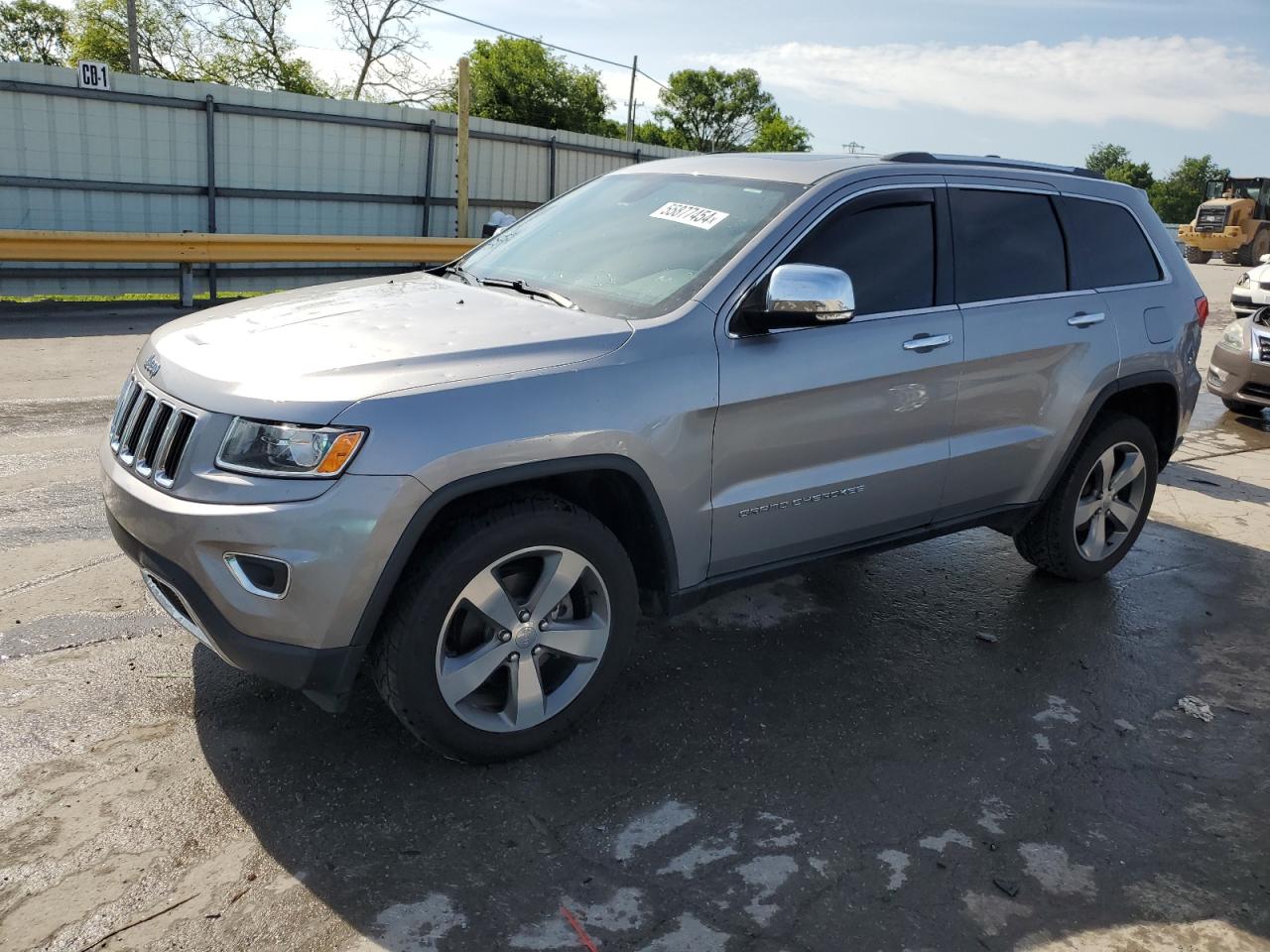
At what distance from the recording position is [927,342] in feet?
13.1

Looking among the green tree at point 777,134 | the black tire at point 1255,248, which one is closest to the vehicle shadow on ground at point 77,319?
the black tire at point 1255,248

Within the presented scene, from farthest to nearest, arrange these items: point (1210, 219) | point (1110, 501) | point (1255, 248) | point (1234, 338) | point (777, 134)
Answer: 1. point (777, 134)
2. point (1210, 219)
3. point (1255, 248)
4. point (1234, 338)
5. point (1110, 501)

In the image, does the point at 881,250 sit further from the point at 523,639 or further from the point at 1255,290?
the point at 1255,290

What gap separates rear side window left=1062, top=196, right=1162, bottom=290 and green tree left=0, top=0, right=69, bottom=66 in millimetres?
57297

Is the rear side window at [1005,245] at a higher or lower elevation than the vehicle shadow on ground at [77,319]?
higher

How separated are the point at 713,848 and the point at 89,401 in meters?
6.26

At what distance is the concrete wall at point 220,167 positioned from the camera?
485 inches

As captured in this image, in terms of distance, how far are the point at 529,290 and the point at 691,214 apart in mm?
674

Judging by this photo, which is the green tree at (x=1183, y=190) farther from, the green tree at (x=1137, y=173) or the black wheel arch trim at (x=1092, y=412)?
the black wheel arch trim at (x=1092, y=412)

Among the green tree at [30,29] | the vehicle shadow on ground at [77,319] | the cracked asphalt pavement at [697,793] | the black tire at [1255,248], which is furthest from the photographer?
the green tree at [30,29]

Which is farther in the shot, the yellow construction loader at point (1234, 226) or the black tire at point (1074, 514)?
the yellow construction loader at point (1234, 226)

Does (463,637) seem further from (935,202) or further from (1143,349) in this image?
(1143,349)

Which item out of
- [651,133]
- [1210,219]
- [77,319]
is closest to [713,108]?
[651,133]

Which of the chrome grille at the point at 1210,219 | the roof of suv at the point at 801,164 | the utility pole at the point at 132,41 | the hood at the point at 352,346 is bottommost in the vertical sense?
the hood at the point at 352,346
